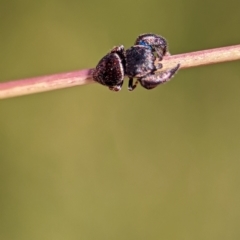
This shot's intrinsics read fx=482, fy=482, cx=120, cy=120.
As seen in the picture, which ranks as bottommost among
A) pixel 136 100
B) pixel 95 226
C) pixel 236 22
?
pixel 95 226

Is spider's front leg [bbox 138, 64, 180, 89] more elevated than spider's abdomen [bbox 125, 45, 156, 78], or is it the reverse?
spider's abdomen [bbox 125, 45, 156, 78]

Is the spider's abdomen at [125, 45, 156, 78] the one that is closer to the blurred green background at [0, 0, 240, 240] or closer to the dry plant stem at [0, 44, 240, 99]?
the dry plant stem at [0, 44, 240, 99]

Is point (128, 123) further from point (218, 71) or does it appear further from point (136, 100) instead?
point (218, 71)

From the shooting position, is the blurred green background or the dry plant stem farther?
the blurred green background

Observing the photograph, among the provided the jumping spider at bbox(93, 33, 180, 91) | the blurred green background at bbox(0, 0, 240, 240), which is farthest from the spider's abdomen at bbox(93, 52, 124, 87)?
the blurred green background at bbox(0, 0, 240, 240)

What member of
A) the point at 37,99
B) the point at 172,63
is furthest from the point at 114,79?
the point at 37,99

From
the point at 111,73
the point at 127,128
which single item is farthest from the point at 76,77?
the point at 127,128
